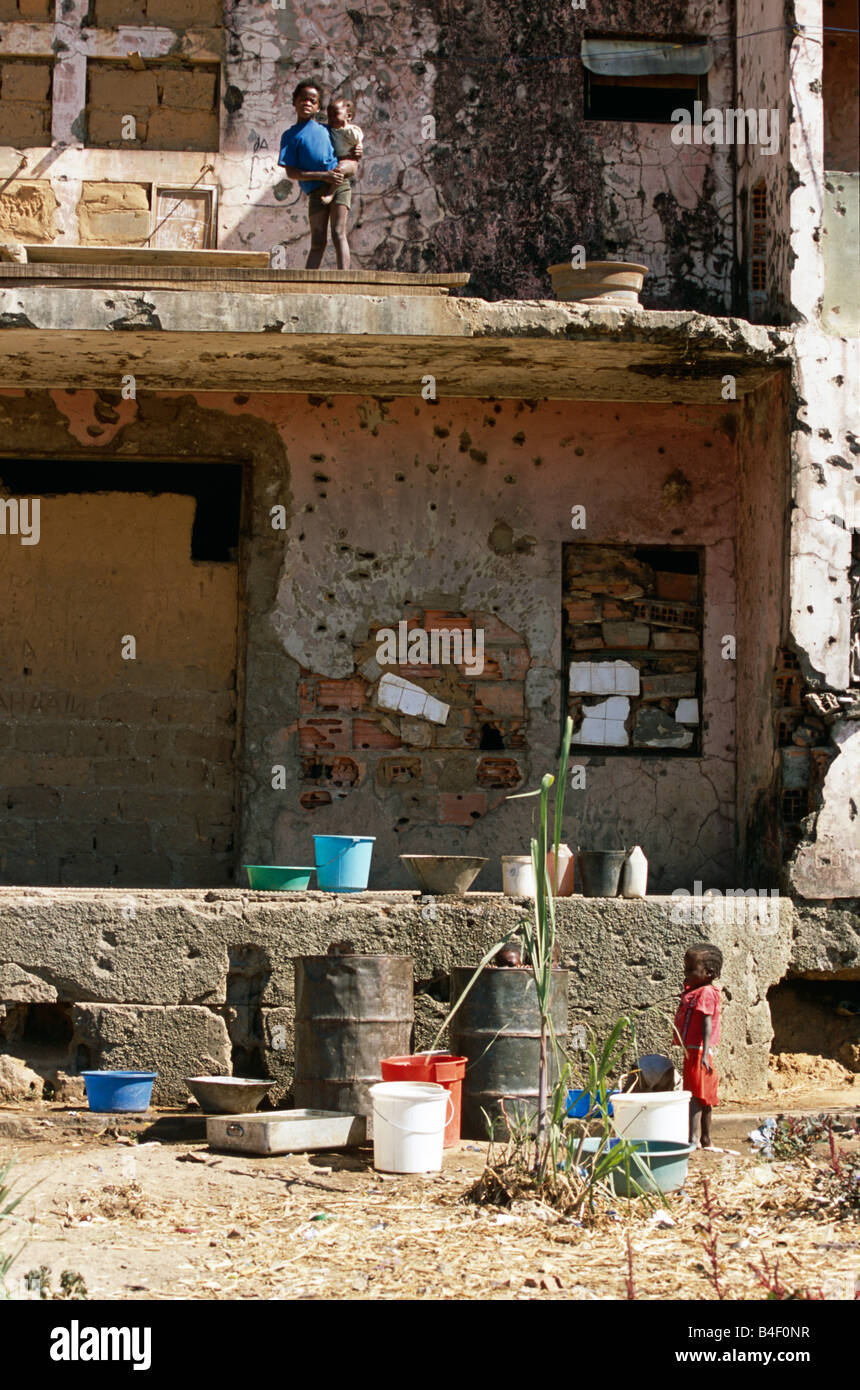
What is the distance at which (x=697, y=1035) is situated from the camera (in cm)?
677

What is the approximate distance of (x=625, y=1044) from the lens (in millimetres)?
7297

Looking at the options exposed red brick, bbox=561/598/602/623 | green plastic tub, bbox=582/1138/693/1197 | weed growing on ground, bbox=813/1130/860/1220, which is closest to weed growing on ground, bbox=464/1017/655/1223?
green plastic tub, bbox=582/1138/693/1197

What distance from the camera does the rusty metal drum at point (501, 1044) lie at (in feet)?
22.7

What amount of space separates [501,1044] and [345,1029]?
683 mm

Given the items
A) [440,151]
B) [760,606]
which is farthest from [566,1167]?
[440,151]

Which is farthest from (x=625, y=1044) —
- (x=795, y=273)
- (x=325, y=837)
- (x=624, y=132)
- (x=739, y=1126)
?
(x=624, y=132)

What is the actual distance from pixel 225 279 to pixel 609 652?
2.95 m

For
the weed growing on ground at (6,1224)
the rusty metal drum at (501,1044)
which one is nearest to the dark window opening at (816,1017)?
the rusty metal drum at (501,1044)

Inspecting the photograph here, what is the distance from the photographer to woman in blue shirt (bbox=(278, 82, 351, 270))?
336 inches

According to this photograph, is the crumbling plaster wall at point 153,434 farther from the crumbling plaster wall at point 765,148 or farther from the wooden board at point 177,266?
the crumbling plaster wall at point 765,148

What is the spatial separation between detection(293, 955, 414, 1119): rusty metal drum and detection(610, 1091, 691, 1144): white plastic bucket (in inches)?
48.9

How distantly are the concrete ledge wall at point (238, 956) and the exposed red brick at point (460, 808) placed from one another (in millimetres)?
1111

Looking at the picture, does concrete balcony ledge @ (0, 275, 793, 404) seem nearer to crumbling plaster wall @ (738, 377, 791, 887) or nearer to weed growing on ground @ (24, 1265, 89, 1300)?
crumbling plaster wall @ (738, 377, 791, 887)

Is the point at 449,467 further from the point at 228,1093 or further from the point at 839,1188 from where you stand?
the point at 839,1188
